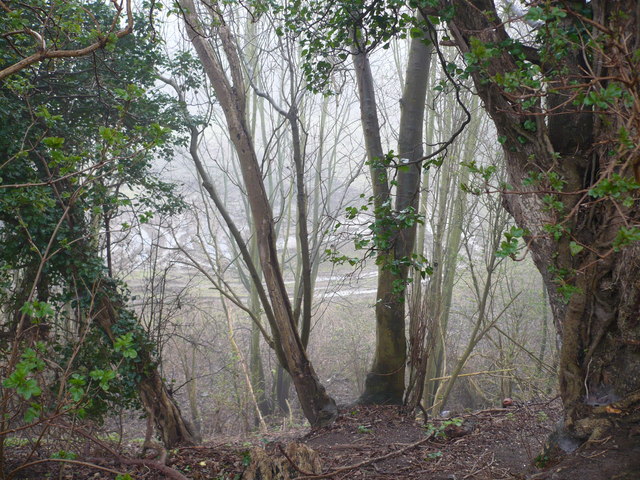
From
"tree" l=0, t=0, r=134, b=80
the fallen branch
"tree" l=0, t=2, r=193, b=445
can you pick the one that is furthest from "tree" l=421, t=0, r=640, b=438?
"tree" l=0, t=2, r=193, b=445

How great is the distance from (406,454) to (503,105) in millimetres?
2879

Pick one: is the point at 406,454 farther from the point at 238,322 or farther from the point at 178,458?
the point at 238,322

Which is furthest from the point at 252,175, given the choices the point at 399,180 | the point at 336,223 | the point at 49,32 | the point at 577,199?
the point at 577,199

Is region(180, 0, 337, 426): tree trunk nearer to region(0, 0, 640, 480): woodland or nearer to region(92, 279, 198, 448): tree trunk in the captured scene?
region(0, 0, 640, 480): woodland

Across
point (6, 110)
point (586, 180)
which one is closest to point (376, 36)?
point (586, 180)

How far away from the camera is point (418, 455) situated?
397 cm

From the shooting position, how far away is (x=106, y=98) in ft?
18.9

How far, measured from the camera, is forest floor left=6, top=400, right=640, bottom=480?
2465mm

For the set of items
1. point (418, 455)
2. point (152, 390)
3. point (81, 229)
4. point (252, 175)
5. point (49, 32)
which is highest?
point (49, 32)

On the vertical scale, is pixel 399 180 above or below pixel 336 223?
above

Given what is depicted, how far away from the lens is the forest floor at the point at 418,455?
8.09ft

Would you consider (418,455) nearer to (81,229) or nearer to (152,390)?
(152,390)

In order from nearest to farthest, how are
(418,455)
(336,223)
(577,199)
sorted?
1. (577,199)
2. (418,455)
3. (336,223)

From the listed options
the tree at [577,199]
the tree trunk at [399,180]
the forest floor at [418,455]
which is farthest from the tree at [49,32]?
the tree trunk at [399,180]
